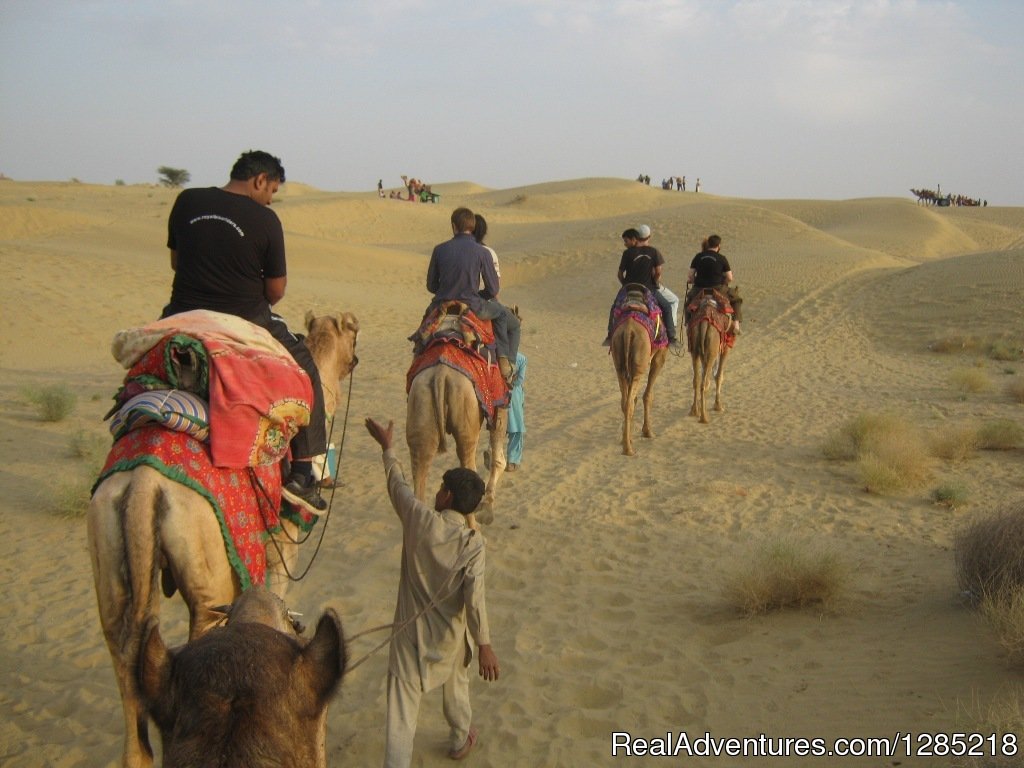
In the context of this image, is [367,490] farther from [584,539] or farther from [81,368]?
[81,368]

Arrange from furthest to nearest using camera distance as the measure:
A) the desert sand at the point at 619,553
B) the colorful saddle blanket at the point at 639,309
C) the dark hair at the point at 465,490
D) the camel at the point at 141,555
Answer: the colorful saddle blanket at the point at 639,309
the desert sand at the point at 619,553
the dark hair at the point at 465,490
the camel at the point at 141,555

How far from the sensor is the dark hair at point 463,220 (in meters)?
7.79

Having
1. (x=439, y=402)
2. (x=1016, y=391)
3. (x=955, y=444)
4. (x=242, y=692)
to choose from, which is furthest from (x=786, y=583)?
(x=1016, y=391)

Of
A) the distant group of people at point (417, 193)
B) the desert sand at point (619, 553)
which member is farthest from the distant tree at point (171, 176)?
the desert sand at point (619, 553)

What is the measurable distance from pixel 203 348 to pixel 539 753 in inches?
110

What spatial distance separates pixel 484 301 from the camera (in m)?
7.71

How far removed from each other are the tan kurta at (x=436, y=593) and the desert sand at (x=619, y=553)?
2.60 ft

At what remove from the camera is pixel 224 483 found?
12.9 ft

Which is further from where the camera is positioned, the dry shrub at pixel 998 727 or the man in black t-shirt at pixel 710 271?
the man in black t-shirt at pixel 710 271

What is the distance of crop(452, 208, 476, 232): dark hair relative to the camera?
7.79 m

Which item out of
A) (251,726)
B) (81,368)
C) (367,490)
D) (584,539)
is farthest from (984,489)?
(81,368)

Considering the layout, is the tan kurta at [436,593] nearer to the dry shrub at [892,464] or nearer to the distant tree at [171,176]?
the dry shrub at [892,464]

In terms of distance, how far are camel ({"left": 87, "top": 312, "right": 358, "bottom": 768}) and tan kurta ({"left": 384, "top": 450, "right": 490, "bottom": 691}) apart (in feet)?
3.04

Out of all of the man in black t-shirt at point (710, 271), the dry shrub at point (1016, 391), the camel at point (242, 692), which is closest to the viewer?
the camel at point (242, 692)
